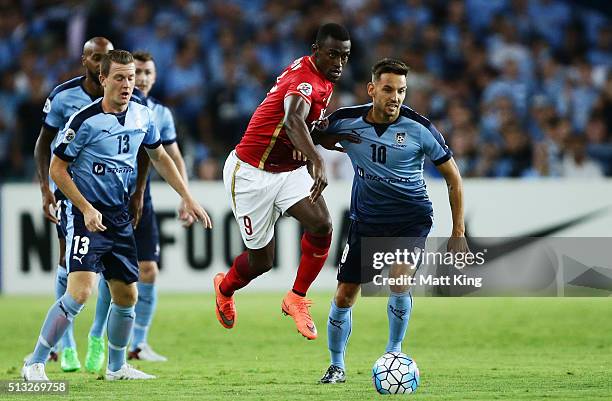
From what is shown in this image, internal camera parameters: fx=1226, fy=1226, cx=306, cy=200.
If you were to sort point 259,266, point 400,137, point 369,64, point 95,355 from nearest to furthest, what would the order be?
1. point 400,137
2. point 259,266
3. point 95,355
4. point 369,64

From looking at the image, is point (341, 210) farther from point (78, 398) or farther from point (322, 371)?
point (78, 398)

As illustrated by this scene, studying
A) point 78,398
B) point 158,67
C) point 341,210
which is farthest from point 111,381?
point 158,67

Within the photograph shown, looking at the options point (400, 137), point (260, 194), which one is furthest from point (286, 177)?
point (400, 137)

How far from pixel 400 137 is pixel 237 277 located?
62.5 inches

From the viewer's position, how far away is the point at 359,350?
36.7 feet

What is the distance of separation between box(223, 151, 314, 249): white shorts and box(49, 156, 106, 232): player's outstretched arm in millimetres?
1120

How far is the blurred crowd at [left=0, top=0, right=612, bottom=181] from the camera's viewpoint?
17.0 m

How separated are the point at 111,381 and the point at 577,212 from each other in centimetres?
838

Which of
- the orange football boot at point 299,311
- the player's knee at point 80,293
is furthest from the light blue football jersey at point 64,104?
the orange football boot at point 299,311

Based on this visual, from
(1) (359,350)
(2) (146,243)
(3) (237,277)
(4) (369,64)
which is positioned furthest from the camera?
(4) (369,64)

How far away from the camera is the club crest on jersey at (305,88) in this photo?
323 inches

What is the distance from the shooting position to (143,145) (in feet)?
28.6

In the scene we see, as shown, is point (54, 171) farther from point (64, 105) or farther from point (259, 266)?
point (259, 266)

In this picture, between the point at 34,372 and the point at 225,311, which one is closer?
the point at 34,372
